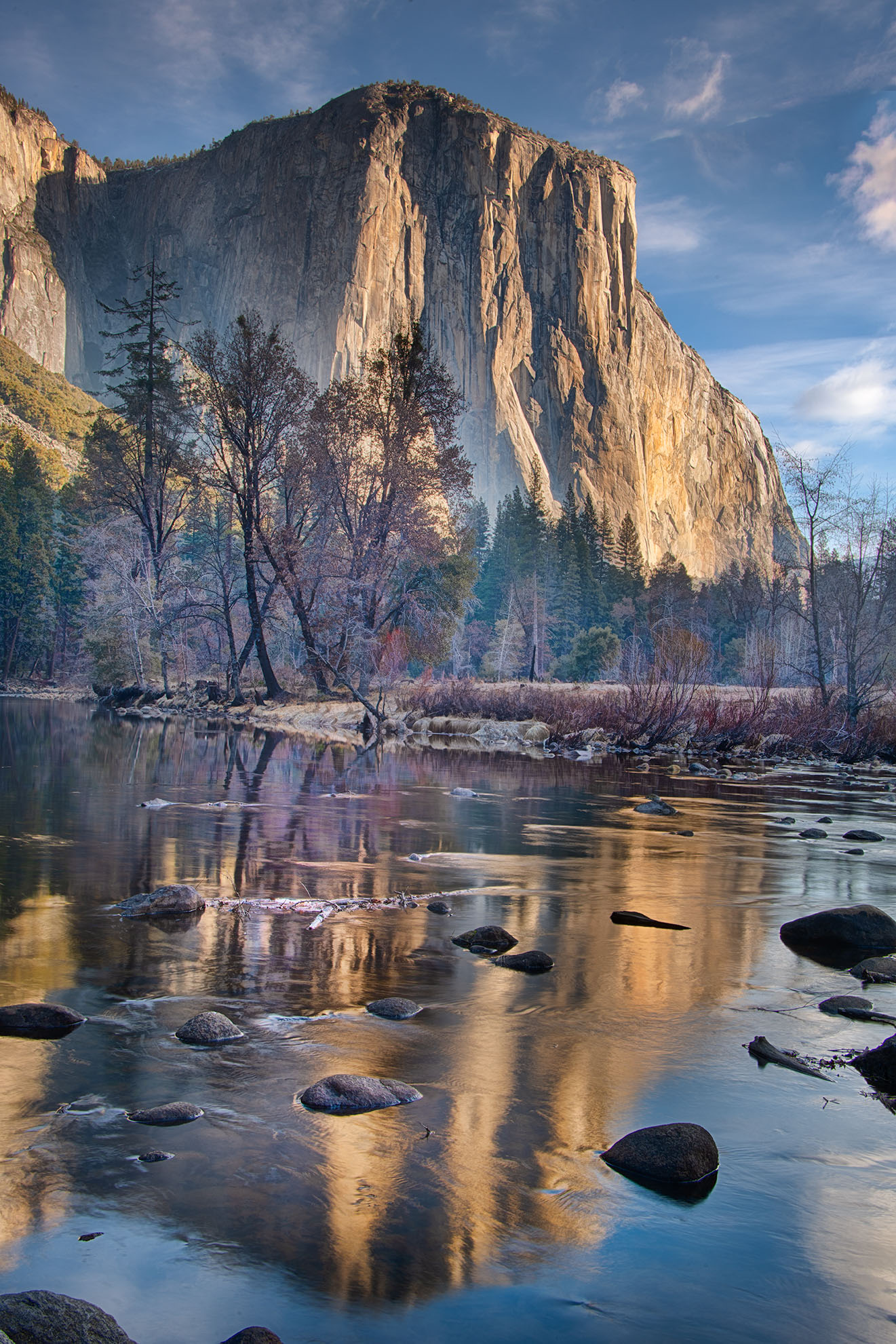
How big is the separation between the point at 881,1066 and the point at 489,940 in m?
2.54

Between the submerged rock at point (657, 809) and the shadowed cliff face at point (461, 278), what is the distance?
114853 millimetres

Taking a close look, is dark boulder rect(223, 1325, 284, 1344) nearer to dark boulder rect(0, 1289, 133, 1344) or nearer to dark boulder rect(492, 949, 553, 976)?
dark boulder rect(0, 1289, 133, 1344)

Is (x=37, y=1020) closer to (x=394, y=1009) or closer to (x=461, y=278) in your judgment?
(x=394, y=1009)

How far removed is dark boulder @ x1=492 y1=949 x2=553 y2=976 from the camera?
586 cm

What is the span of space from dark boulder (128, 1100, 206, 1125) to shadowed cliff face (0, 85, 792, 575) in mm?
125122

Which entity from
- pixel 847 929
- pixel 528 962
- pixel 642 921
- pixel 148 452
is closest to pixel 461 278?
pixel 148 452

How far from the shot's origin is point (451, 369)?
135 m

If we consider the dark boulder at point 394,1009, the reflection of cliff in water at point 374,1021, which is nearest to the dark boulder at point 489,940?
the reflection of cliff in water at point 374,1021

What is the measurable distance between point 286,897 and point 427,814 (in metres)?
5.25

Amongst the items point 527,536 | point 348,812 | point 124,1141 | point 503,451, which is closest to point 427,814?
point 348,812

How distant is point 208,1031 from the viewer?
4410 mm

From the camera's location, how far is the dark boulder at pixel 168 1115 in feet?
11.6

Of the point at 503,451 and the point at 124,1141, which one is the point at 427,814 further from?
the point at 503,451

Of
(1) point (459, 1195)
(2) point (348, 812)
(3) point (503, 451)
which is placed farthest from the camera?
(3) point (503, 451)
